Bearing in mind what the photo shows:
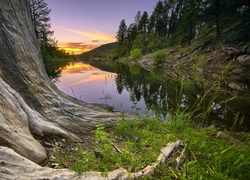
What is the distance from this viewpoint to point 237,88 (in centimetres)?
1012

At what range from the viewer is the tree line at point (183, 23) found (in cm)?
2300

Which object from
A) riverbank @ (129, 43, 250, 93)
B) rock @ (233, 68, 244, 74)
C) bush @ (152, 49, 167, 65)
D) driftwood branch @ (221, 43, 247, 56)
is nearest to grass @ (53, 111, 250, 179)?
riverbank @ (129, 43, 250, 93)

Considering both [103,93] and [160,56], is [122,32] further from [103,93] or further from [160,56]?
[103,93]

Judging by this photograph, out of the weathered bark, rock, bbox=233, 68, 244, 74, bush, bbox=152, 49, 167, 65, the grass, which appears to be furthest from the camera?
bush, bbox=152, 49, 167, 65

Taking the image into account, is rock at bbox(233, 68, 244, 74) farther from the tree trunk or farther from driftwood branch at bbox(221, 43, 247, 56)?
the tree trunk

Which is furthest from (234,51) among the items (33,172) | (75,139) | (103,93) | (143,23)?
(143,23)

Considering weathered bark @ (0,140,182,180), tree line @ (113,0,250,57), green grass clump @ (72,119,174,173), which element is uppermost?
tree line @ (113,0,250,57)

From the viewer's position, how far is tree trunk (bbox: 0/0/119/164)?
2.28 m

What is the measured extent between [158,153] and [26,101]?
2.35m

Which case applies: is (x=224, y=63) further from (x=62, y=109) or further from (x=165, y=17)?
(x=165, y=17)

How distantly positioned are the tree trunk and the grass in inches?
20.8

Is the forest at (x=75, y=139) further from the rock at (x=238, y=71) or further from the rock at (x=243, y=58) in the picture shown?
the rock at (x=243, y=58)

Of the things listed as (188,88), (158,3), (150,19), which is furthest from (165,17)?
(188,88)

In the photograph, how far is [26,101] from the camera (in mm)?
3018
